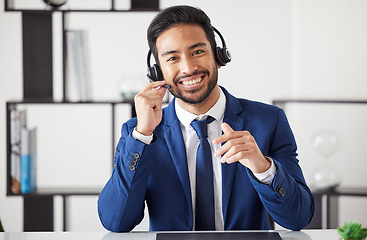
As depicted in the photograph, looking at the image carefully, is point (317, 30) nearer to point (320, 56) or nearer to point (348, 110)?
point (320, 56)

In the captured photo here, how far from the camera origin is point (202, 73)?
1.85m

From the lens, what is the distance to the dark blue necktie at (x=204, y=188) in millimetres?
1765

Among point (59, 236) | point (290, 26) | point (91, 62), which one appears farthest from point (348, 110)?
point (59, 236)

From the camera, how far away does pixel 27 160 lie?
2.97 m

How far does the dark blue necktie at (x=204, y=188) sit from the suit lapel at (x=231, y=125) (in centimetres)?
4

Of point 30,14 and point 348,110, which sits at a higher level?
point 30,14

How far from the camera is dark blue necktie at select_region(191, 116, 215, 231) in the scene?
176 cm

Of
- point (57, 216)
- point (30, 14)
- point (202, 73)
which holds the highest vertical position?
point (30, 14)

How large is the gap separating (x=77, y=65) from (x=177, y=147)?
1.36 meters

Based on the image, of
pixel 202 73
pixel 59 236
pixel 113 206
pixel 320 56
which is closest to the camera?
pixel 59 236

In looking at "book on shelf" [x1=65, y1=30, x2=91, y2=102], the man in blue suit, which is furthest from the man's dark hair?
"book on shelf" [x1=65, y1=30, x2=91, y2=102]

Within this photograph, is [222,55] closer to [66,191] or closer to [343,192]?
[66,191]

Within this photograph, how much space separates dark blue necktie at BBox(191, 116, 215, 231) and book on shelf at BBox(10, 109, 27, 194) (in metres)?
1.51

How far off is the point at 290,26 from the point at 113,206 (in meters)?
2.40
